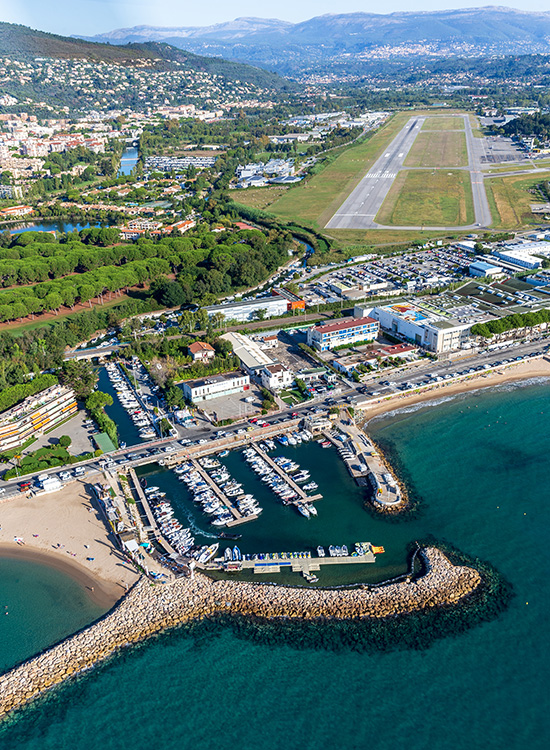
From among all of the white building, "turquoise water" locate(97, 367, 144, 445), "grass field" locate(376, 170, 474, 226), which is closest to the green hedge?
"turquoise water" locate(97, 367, 144, 445)

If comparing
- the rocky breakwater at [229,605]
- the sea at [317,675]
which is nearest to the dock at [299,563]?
the sea at [317,675]

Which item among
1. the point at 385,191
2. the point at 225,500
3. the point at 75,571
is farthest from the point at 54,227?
the point at 75,571

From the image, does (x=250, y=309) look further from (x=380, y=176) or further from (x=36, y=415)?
(x=380, y=176)

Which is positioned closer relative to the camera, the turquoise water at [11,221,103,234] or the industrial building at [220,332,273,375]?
the industrial building at [220,332,273,375]

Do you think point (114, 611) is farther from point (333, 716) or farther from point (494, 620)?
point (494, 620)

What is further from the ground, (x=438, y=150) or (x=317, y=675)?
(x=438, y=150)

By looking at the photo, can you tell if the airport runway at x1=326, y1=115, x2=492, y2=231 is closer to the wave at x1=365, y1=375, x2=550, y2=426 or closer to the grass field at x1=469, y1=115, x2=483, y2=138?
the grass field at x1=469, y1=115, x2=483, y2=138

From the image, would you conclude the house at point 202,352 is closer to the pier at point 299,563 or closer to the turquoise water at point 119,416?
the turquoise water at point 119,416
